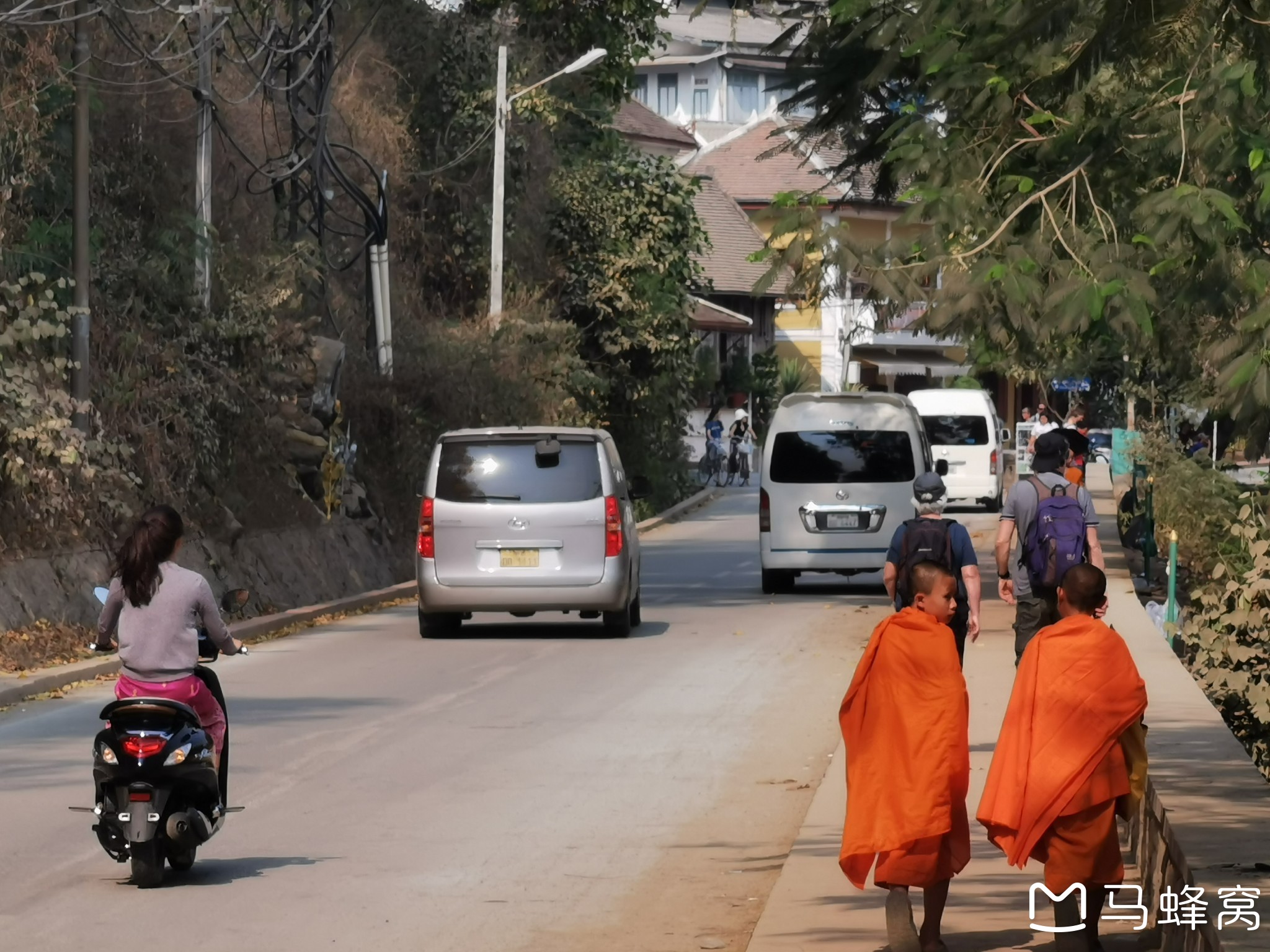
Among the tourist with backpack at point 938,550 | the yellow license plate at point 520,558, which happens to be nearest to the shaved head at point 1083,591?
the tourist with backpack at point 938,550

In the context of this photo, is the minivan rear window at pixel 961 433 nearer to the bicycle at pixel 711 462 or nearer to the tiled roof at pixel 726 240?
the bicycle at pixel 711 462

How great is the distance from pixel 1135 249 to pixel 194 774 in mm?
5626

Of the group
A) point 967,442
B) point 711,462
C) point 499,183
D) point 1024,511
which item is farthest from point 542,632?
point 711,462

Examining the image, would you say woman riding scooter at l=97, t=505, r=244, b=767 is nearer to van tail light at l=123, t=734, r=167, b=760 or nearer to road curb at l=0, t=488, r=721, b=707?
van tail light at l=123, t=734, r=167, b=760

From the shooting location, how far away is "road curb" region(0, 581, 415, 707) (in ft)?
50.9

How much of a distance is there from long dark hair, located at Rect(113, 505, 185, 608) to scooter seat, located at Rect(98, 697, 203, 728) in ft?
1.38


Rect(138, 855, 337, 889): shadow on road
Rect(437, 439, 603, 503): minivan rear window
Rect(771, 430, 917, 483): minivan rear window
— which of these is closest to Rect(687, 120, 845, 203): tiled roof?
Rect(771, 430, 917, 483): minivan rear window

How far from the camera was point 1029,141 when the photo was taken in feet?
42.5

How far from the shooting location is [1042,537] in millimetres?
12734

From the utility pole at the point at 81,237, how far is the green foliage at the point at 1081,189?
23.4 feet

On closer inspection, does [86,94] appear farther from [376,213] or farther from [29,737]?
[376,213]

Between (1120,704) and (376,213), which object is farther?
(376,213)

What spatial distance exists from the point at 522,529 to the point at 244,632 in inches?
106

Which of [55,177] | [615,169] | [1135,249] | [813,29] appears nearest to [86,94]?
[55,177]
